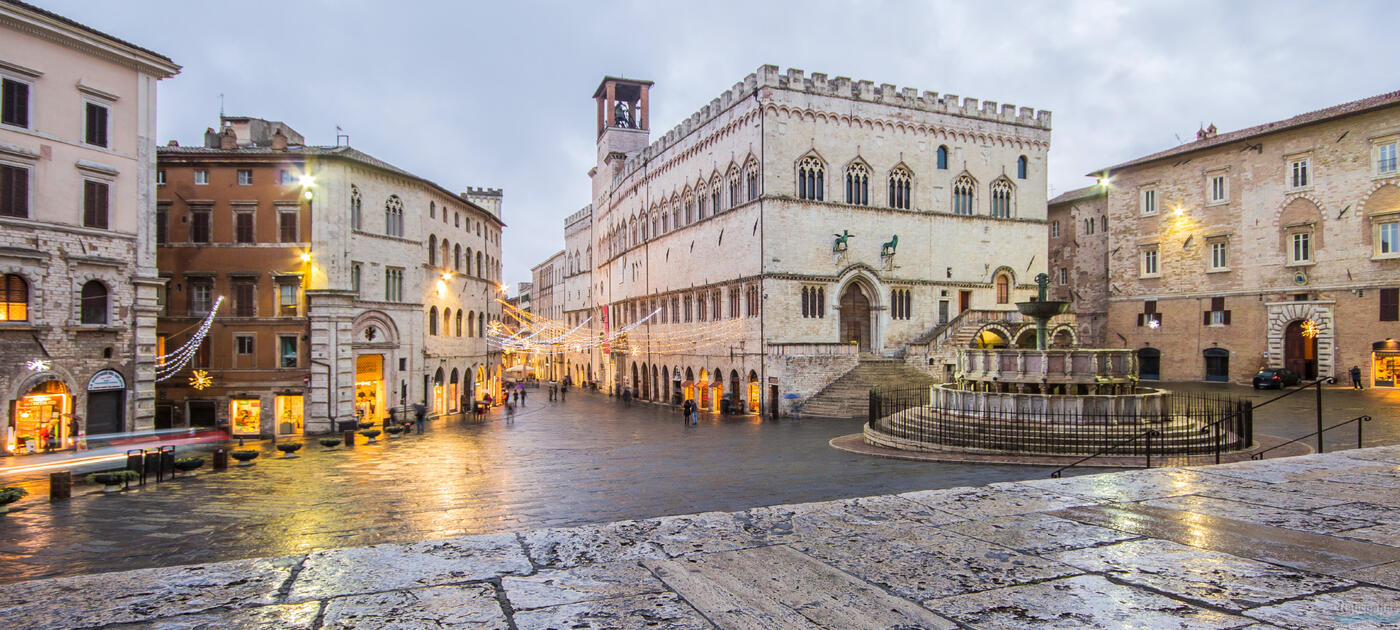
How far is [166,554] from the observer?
37.5ft

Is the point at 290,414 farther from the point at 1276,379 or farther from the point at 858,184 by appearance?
the point at 1276,379

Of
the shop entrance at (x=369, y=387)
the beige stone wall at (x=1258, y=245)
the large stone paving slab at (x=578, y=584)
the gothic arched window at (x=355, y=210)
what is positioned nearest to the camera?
the large stone paving slab at (x=578, y=584)

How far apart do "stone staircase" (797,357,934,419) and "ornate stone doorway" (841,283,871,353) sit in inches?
69.5

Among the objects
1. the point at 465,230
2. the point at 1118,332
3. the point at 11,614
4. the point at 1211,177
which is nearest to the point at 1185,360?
the point at 1118,332

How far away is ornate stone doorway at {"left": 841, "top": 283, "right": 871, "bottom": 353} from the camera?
41281 millimetres

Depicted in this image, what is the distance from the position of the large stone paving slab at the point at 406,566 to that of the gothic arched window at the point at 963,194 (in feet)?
135

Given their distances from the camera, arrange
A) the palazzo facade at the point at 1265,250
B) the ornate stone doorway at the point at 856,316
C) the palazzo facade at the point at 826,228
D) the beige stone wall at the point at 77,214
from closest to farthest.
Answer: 1. the beige stone wall at the point at 77,214
2. the palazzo facade at the point at 1265,250
3. the palazzo facade at the point at 826,228
4. the ornate stone doorway at the point at 856,316

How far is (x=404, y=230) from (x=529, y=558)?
1361 inches

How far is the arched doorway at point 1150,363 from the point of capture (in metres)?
47.2

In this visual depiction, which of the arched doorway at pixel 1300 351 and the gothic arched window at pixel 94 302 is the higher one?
the gothic arched window at pixel 94 302

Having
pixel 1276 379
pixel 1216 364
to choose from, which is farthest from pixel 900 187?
pixel 1216 364

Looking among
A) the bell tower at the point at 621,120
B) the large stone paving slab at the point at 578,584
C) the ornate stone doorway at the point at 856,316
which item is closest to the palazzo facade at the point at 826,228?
the ornate stone doorway at the point at 856,316

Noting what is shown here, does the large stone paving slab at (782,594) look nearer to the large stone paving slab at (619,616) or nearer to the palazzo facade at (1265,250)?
the large stone paving slab at (619,616)

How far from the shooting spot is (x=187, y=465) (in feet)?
71.2
